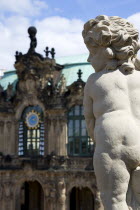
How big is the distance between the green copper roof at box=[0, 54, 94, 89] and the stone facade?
4.68 ft

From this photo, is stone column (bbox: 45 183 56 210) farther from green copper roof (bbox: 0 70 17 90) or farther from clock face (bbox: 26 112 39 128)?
green copper roof (bbox: 0 70 17 90)

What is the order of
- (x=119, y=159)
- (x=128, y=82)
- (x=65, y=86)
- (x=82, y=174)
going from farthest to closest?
1. (x=65, y=86)
2. (x=82, y=174)
3. (x=128, y=82)
4. (x=119, y=159)

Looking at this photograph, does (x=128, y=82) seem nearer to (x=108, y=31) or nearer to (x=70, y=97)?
(x=108, y=31)

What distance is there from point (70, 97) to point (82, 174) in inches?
212

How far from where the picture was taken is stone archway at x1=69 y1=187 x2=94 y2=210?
1286 inches

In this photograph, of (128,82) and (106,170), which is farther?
(128,82)

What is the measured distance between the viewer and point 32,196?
3450 cm

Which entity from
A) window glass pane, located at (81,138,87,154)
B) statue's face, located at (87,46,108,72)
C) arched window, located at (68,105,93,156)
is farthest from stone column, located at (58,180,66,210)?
statue's face, located at (87,46,108,72)

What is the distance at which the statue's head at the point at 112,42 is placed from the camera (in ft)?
16.4

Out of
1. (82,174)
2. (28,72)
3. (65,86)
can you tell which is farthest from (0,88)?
(82,174)

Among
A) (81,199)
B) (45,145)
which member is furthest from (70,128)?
(81,199)

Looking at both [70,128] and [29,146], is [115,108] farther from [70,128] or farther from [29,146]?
[29,146]

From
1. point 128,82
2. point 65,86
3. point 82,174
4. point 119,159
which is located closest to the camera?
point 119,159

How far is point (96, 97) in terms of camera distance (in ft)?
16.3
